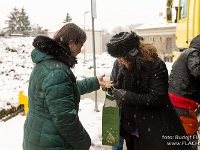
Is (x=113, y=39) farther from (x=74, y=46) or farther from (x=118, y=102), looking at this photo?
(x=118, y=102)

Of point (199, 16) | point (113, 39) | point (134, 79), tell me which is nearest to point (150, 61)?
point (134, 79)

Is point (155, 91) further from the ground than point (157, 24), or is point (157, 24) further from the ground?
point (157, 24)

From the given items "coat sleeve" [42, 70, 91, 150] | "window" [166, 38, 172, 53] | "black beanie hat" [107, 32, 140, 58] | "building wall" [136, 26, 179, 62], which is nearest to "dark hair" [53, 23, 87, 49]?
"coat sleeve" [42, 70, 91, 150]

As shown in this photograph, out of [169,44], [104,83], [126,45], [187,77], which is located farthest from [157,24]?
[126,45]

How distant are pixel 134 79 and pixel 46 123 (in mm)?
997

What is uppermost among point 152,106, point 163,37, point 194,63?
point 194,63

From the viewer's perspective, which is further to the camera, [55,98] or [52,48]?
[52,48]

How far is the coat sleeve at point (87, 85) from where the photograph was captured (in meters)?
2.57

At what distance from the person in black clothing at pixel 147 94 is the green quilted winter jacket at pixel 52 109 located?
0.65m

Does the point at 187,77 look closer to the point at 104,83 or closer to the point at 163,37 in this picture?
the point at 104,83

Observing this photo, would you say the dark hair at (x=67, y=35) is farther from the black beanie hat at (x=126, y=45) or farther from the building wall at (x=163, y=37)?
the building wall at (x=163, y=37)

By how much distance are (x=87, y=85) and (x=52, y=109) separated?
87 cm

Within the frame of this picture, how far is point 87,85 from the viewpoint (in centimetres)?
260

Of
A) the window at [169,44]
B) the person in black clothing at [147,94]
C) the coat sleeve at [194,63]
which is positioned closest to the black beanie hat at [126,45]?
the person in black clothing at [147,94]
